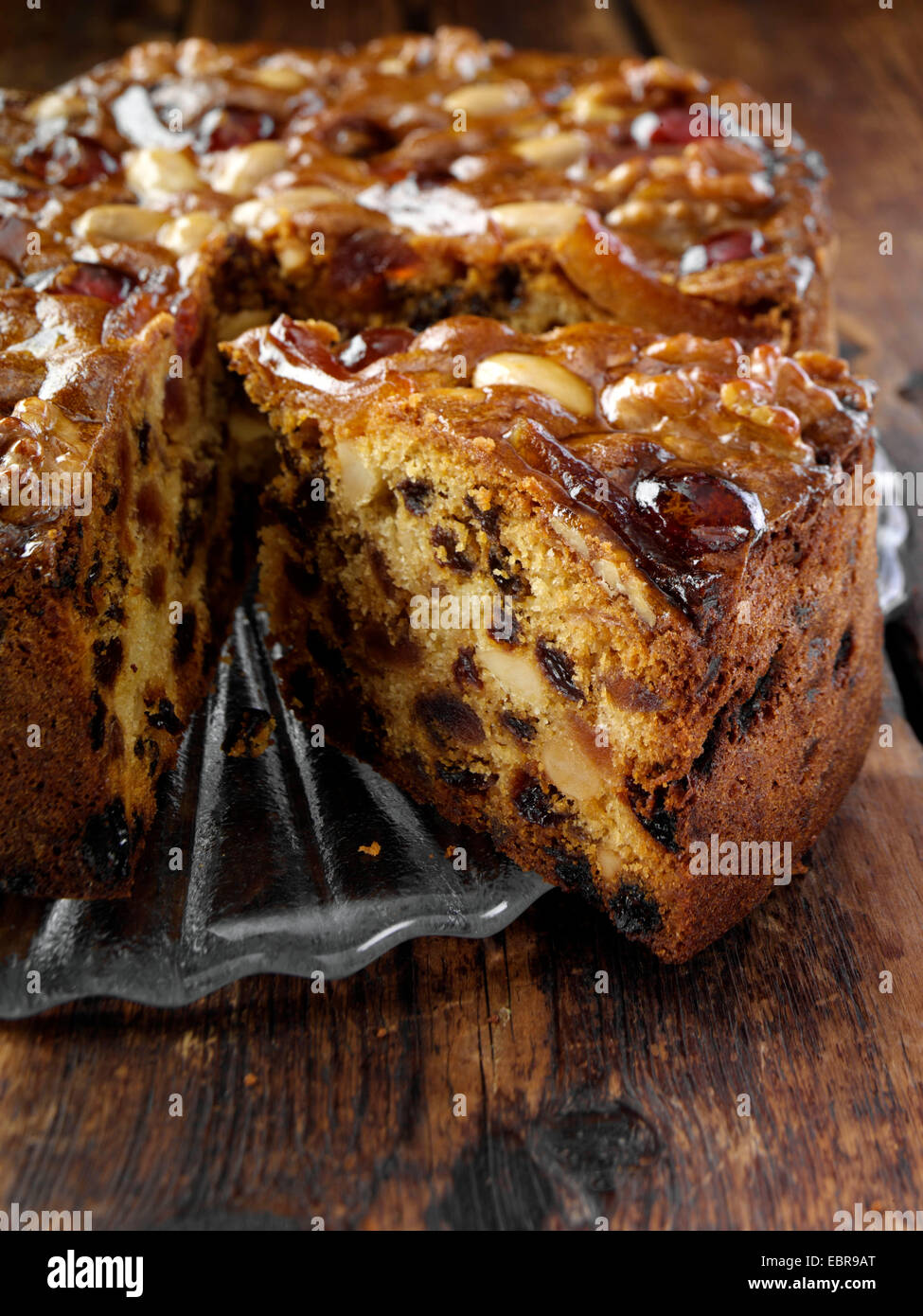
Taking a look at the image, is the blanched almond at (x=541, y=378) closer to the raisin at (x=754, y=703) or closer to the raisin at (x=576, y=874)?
the raisin at (x=754, y=703)

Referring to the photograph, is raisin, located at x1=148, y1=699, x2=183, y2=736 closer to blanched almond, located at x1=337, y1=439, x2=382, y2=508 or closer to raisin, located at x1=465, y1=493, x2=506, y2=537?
blanched almond, located at x1=337, y1=439, x2=382, y2=508

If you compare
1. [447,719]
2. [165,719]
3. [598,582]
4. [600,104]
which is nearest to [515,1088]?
[447,719]

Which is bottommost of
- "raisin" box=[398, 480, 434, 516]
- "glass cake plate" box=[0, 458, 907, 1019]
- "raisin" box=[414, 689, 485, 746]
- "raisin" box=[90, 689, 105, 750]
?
"glass cake plate" box=[0, 458, 907, 1019]

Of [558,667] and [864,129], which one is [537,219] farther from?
[864,129]

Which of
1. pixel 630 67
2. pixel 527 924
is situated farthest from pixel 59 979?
pixel 630 67

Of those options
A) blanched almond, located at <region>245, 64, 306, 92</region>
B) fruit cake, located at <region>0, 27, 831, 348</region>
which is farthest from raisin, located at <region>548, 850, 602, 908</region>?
blanched almond, located at <region>245, 64, 306, 92</region>
